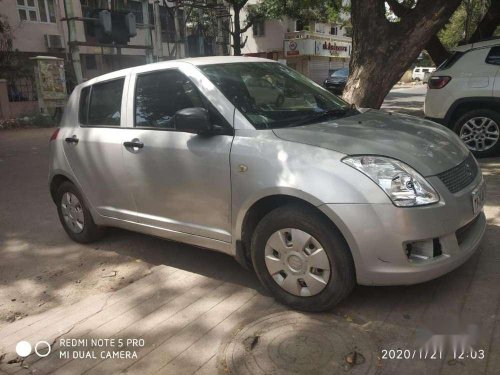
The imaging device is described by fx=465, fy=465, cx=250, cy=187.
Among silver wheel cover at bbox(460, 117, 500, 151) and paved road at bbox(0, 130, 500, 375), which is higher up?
silver wheel cover at bbox(460, 117, 500, 151)

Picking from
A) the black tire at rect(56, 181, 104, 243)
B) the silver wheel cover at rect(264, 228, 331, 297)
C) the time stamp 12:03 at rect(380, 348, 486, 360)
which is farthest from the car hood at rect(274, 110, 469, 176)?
the black tire at rect(56, 181, 104, 243)

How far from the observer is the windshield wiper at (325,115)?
135 inches

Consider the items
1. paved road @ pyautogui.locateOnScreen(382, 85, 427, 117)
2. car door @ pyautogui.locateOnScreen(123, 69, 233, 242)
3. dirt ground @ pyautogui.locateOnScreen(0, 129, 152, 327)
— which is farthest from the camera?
paved road @ pyautogui.locateOnScreen(382, 85, 427, 117)

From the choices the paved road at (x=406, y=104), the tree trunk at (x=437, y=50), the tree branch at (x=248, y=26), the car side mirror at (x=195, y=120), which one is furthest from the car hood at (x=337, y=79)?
the car side mirror at (x=195, y=120)

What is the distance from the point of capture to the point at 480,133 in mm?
6895

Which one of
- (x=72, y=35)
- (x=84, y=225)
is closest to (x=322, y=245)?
(x=84, y=225)

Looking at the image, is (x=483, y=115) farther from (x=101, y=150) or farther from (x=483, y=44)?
(x=101, y=150)

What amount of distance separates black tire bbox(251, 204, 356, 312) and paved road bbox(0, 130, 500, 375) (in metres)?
0.11

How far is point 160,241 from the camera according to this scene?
4.73 m

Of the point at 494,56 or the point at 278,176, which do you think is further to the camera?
the point at 494,56

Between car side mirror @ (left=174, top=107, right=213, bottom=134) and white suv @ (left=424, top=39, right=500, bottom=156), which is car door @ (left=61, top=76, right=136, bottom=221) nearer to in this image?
car side mirror @ (left=174, top=107, right=213, bottom=134)

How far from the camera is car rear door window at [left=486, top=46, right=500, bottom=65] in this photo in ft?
21.8

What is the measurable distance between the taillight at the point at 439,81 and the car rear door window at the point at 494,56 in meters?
0.57

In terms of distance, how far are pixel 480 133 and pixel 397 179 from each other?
15.9 ft
